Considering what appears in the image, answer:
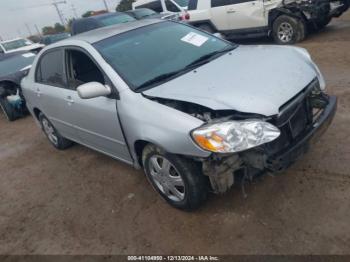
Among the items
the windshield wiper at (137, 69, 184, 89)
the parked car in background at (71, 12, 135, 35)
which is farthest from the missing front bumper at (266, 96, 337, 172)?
the parked car in background at (71, 12, 135, 35)

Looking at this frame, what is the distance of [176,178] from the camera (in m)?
2.84

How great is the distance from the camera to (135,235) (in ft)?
9.61

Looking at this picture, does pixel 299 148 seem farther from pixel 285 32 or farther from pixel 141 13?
pixel 141 13

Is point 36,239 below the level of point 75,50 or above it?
below

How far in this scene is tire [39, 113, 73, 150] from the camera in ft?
16.2

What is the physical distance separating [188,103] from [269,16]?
6.65 m

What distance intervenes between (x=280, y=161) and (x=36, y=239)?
2.43 m

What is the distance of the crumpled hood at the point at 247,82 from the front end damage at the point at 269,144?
7 centimetres

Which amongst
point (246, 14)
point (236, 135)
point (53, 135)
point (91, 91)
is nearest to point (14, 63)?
point (53, 135)

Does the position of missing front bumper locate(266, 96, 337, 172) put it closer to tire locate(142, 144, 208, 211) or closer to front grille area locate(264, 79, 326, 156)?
front grille area locate(264, 79, 326, 156)

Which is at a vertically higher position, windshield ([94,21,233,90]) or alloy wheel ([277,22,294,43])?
windshield ([94,21,233,90])

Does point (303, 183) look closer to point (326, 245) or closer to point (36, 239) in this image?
point (326, 245)

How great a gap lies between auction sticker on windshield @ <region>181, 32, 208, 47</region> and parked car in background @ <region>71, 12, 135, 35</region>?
7.25 m

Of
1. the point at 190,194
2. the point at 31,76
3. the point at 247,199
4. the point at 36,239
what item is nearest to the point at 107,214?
the point at 36,239
